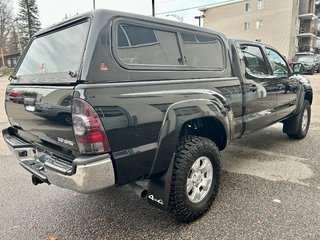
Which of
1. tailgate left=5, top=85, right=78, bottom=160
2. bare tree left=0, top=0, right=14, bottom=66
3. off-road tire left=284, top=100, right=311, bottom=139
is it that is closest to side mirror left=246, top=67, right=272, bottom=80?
off-road tire left=284, top=100, right=311, bottom=139

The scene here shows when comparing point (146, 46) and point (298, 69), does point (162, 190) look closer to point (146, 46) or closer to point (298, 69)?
point (146, 46)

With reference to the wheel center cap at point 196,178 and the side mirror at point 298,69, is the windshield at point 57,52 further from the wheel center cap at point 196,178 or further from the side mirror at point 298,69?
the side mirror at point 298,69

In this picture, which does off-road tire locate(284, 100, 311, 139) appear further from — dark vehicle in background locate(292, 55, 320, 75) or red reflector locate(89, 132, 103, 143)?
dark vehicle in background locate(292, 55, 320, 75)

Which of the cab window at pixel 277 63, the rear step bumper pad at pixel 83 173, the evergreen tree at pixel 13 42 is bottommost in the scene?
the rear step bumper pad at pixel 83 173

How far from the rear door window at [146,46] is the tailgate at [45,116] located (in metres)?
0.57

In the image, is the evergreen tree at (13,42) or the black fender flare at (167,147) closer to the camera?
the black fender flare at (167,147)

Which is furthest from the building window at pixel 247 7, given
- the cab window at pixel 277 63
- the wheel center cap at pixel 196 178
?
the wheel center cap at pixel 196 178

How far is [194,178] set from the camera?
9.09 ft

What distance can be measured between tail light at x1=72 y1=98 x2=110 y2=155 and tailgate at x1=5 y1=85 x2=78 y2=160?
0.07 m

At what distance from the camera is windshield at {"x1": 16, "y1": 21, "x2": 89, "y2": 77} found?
87.0 inches

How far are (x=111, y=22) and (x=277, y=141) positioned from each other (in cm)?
432

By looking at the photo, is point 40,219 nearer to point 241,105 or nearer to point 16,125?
point 16,125

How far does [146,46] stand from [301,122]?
159 inches

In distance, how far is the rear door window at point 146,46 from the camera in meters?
2.24
